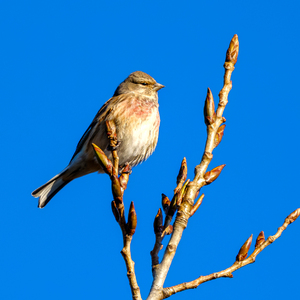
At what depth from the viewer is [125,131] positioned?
20.3 ft

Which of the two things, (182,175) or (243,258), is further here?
(182,175)

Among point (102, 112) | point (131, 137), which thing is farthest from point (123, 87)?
point (131, 137)

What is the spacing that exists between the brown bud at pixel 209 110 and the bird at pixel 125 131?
9.28 ft

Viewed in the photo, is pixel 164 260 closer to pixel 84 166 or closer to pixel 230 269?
pixel 230 269

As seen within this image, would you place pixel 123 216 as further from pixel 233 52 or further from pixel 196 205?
pixel 233 52

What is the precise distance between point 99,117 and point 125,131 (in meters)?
0.64

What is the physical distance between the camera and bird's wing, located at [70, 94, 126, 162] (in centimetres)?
652

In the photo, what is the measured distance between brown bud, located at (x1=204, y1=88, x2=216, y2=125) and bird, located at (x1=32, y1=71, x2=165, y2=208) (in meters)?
2.83

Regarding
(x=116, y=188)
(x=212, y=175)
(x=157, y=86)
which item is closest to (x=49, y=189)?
(x=157, y=86)

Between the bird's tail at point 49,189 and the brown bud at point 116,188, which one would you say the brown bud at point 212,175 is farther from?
the bird's tail at point 49,189

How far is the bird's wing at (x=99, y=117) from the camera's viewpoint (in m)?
6.52

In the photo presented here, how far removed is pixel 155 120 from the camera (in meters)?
6.58

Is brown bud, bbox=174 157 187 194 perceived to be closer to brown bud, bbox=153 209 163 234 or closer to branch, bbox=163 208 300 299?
brown bud, bbox=153 209 163 234

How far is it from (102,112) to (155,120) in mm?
838
